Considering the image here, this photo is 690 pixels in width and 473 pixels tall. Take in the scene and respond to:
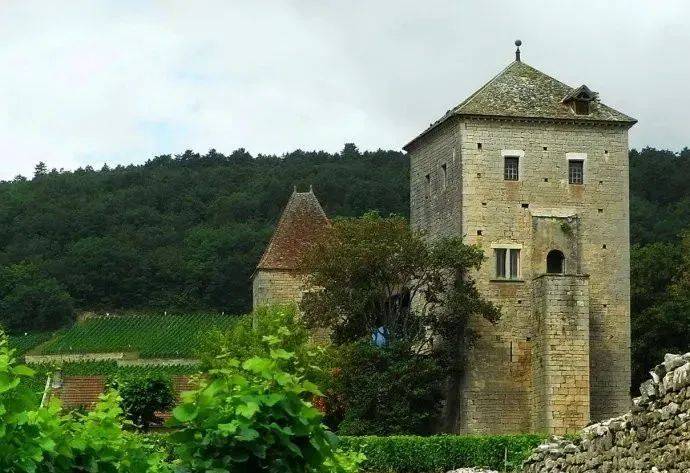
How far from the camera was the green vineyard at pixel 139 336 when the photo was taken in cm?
9162

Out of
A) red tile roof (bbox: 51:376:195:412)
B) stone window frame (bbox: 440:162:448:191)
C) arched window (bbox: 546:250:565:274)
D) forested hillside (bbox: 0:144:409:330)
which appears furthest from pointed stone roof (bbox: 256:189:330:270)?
forested hillside (bbox: 0:144:409:330)

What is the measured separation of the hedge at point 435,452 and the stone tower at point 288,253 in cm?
1989

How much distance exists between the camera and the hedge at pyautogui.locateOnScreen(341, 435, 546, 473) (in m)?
36.4

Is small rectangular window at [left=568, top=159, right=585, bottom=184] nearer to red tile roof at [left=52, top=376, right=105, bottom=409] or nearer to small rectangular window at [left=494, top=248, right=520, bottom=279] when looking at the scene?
small rectangular window at [left=494, top=248, right=520, bottom=279]

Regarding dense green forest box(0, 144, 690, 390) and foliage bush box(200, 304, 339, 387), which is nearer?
foliage bush box(200, 304, 339, 387)

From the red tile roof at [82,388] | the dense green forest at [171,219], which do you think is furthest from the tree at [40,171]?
the red tile roof at [82,388]

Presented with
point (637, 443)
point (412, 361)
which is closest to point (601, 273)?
point (412, 361)

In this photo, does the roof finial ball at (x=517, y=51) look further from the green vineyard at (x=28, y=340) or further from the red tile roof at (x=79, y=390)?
the green vineyard at (x=28, y=340)

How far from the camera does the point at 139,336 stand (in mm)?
96062

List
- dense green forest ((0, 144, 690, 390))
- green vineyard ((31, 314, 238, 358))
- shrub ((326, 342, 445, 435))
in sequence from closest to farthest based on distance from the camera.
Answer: shrub ((326, 342, 445, 435)), green vineyard ((31, 314, 238, 358)), dense green forest ((0, 144, 690, 390))

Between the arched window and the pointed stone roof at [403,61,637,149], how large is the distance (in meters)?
4.19

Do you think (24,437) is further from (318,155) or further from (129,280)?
(318,155)

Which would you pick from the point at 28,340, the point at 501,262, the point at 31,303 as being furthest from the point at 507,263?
the point at 31,303

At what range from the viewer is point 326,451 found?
32.7ft
